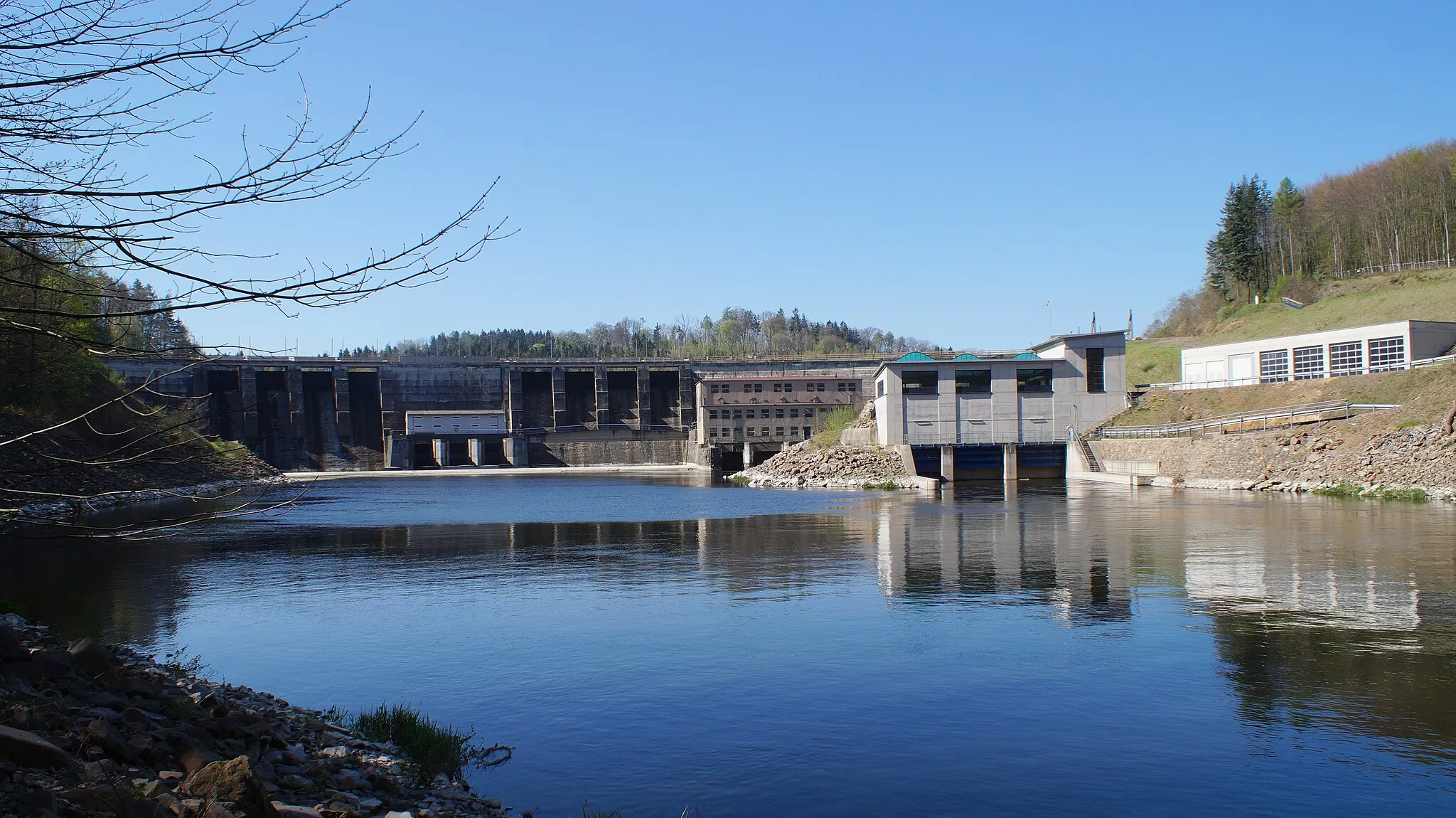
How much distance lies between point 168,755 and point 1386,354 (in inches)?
2395

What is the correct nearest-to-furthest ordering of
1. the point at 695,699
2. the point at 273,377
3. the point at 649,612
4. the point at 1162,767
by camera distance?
the point at 1162,767, the point at 695,699, the point at 649,612, the point at 273,377

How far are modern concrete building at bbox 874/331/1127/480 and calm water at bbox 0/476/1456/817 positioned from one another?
33.0 metres

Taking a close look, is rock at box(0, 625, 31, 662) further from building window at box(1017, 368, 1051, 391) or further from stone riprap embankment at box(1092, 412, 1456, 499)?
building window at box(1017, 368, 1051, 391)

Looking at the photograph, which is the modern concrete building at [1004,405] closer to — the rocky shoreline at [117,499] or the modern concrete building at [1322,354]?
the modern concrete building at [1322,354]

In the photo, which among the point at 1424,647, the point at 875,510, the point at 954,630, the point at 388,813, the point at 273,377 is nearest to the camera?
the point at 388,813

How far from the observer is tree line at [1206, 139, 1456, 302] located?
91.2m

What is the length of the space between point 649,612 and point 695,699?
21.2ft

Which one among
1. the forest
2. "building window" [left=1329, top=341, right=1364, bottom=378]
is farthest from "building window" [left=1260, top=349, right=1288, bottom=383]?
the forest

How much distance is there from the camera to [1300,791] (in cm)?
945

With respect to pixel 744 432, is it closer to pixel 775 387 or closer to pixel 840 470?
pixel 775 387

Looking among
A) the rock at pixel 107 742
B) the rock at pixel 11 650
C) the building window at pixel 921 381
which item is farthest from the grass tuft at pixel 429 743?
the building window at pixel 921 381

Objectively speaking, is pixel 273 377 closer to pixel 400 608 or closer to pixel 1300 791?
pixel 400 608

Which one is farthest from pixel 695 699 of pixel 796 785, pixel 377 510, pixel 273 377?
pixel 273 377

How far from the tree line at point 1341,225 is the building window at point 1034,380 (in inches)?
1856
